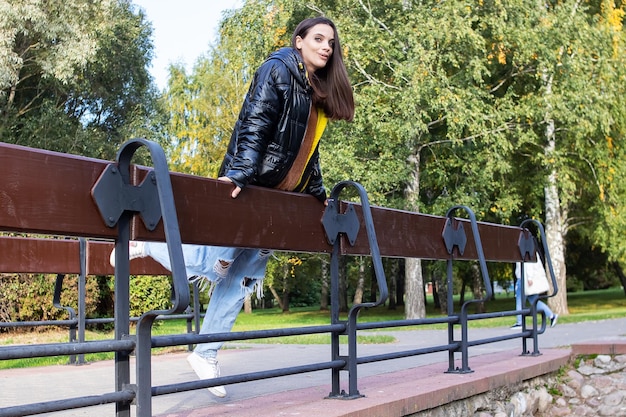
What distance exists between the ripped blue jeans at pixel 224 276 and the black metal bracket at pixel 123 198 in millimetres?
1169

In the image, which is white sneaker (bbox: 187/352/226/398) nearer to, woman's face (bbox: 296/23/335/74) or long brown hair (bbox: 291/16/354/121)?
long brown hair (bbox: 291/16/354/121)

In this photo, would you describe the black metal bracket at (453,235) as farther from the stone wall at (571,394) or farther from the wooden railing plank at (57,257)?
the wooden railing plank at (57,257)

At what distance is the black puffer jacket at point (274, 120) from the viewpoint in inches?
156

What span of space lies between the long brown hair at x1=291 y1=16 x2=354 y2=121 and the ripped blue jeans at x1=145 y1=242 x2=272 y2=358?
0.82 m

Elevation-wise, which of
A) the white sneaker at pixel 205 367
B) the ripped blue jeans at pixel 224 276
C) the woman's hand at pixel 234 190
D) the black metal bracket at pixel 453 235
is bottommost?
the white sneaker at pixel 205 367

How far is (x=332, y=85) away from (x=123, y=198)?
5.93ft

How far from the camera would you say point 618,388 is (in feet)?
23.7

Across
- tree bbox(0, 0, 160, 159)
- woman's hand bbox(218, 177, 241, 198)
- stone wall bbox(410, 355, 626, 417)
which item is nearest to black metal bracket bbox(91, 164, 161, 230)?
woman's hand bbox(218, 177, 241, 198)

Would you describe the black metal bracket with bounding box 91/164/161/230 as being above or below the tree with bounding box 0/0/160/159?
below

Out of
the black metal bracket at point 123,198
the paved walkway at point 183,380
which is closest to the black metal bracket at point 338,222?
the paved walkway at point 183,380

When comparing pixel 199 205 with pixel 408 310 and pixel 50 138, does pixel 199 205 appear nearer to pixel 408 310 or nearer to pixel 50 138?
pixel 408 310

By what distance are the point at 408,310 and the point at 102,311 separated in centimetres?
1096

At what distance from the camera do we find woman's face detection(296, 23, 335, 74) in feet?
14.4

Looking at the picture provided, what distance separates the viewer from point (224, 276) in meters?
4.23
